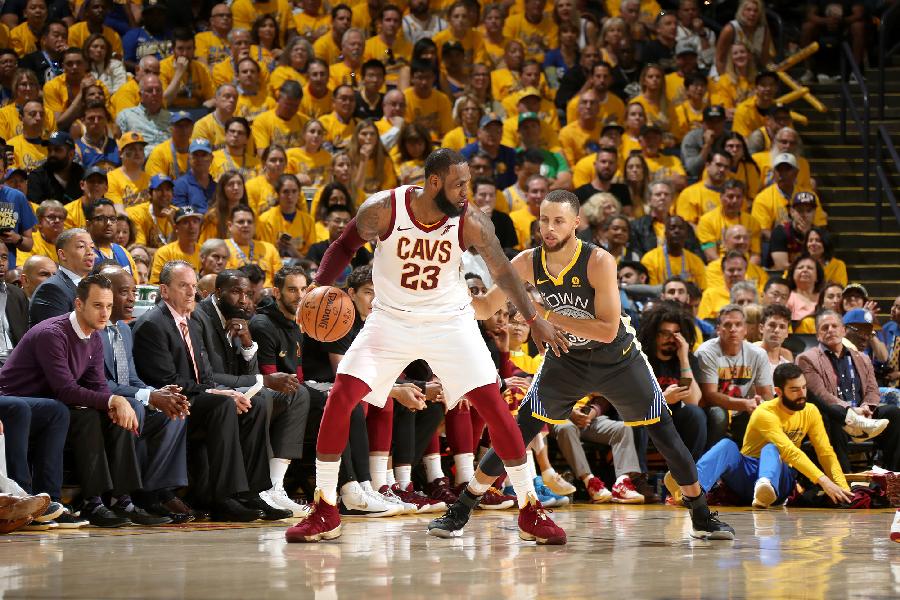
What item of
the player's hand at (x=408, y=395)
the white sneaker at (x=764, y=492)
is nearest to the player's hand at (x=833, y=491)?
the white sneaker at (x=764, y=492)

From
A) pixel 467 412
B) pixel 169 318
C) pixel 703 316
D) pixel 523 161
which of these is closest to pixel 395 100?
pixel 523 161

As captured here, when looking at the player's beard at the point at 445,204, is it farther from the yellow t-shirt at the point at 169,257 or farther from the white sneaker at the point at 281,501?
the yellow t-shirt at the point at 169,257

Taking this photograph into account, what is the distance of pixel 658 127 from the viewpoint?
1348 cm

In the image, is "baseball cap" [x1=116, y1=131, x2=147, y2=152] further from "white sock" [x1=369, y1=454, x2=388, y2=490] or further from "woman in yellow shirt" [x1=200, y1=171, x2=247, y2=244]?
"white sock" [x1=369, y1=454, x2=388, y2=490]

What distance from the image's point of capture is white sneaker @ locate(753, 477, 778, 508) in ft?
28.5

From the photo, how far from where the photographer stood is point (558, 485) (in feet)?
29.3

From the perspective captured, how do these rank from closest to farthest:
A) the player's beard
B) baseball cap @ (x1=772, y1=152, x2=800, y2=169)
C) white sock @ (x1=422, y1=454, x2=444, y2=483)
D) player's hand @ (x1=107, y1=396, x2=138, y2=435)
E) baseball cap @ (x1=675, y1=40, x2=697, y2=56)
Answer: the player's beard, player's hand @ (x1=107, y1=396, x2=138, y2=435), white sock @ (x1=422, y1=454, x2=444, y2=483), baseball cap @ (x1=772, y1=152, x2=800, y2=169), baseball cap @ (x1=675, y1=40, x2=697, y2=56)

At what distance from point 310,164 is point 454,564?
765 cm

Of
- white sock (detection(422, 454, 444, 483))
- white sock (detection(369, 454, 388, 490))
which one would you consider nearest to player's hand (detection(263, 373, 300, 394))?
white sock (detection(369, 454, 388, 490))

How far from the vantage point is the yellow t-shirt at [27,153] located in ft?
36.7

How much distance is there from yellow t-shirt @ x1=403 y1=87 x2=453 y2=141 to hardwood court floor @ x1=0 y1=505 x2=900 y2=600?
22.7 feet

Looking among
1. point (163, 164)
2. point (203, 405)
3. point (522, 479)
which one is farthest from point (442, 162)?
point (163, 164)

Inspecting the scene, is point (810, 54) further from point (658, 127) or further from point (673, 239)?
point (673, 239)

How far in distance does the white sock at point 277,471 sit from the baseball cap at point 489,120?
558cm
